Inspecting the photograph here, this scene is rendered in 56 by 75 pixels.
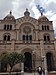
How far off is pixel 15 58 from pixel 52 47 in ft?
53.4

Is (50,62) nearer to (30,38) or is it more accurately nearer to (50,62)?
(50,62)

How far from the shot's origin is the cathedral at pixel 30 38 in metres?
42.5

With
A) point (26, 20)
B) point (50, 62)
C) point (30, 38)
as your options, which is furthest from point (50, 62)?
point (26, 20)

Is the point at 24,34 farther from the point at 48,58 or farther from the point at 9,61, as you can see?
the point at 9,61

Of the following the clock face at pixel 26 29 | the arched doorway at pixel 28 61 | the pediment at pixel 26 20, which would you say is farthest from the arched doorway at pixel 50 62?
the pediment at pixel 26 20

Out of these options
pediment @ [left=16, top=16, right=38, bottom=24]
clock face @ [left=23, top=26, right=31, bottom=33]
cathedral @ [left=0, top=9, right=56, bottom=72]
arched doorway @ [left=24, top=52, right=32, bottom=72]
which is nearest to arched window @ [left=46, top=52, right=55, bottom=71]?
cathedral @ [left=0, top=9, right=56, bottom=72]

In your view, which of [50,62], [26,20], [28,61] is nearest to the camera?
[50,62]

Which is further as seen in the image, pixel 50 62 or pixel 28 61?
pixel 28 61

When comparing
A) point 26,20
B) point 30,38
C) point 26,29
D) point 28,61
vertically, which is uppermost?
point 26,20

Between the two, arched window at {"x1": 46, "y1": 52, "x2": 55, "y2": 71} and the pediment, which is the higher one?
the pediment

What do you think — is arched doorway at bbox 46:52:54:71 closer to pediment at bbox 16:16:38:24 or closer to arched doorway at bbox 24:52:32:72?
arched doorway at bbox 24:52:32:72

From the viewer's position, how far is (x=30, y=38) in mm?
49750

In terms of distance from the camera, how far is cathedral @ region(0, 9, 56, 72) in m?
42.5

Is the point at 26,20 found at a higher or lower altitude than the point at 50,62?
higher
